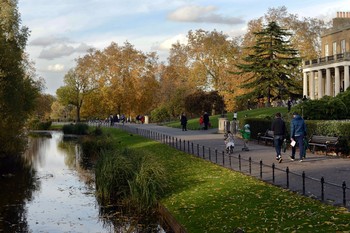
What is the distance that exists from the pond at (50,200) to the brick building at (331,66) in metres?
35.1

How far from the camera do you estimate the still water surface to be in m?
16.3

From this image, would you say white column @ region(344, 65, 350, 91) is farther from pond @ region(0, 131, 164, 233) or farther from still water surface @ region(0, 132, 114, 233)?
still water surface @ region(0, 132, 114, 233)

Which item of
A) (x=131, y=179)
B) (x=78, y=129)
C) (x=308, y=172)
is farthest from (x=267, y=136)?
(x=78, y=129)

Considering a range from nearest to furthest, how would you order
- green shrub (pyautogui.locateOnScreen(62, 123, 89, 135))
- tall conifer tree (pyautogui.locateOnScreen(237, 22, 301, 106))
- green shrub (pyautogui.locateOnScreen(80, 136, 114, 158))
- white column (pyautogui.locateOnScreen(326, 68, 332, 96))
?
green shrub (pyautogui.locateOnScreen(80, 136, 114, 158))
tall conifer tree (pyautogui.locateOnScreen(237, 22, 301, 106))
white column (pyautogui.locateOnScreen(326, 68, 332, 96))
green shrub (pyautogui.locateOnScreen(62, 123, 89, 135))

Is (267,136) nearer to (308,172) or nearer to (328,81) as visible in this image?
(308,172)

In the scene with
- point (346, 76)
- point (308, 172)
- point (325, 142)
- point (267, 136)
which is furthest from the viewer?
point (346, 76)

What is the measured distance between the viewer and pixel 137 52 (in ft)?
264

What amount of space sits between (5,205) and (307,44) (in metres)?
60.8

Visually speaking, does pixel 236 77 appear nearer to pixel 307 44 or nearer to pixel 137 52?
pixel 307 44

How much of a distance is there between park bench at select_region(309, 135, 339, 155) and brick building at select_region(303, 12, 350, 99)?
3289 centimetres

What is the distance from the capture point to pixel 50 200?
20750 millimetres

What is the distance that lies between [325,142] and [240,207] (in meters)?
11.6

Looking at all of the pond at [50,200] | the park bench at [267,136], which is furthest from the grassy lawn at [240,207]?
the park bench at [267,136]

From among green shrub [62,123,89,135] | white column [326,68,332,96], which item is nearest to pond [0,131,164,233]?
green shrub [62,123,89,135]
